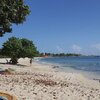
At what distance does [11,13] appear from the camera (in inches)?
896

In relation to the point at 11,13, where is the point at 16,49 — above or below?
below

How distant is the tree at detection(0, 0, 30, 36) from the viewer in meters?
21.9

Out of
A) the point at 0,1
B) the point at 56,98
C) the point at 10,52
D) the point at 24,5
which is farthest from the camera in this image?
the point at 10,52

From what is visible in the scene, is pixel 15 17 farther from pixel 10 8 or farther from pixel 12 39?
pixel 12 39

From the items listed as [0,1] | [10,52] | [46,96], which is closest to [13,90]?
[46,96]

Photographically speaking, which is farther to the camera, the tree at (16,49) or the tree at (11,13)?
the tree at (16,49)

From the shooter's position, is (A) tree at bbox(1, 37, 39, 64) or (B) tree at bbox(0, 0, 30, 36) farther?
(A) tree at bbox(1, 37, 39, 64)

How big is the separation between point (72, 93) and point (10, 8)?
779 cm

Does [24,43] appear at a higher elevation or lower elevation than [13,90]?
higher

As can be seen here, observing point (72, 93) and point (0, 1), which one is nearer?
point (72, 93)

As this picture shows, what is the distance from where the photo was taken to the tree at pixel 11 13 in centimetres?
2188

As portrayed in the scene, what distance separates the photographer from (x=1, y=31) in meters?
24.4

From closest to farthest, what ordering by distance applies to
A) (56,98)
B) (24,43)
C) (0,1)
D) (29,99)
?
(29,99) → (56,98) → (0,1) → (24,43)

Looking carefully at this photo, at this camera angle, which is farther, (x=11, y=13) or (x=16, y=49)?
(x=16, y=49)
